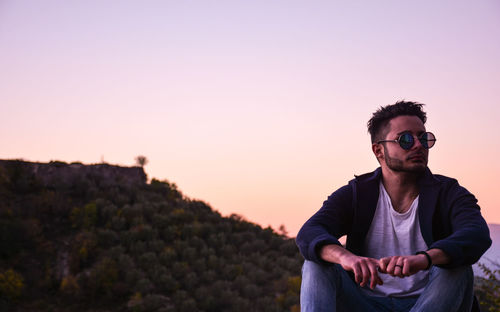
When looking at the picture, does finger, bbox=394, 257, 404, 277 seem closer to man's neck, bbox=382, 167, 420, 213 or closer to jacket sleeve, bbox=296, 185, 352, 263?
jacket sleeve, bbox=296, 185, 352, 263

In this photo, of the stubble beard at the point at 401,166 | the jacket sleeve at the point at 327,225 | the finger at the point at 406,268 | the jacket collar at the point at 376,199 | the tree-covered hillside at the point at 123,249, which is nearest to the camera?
the finger at the point at 406,268

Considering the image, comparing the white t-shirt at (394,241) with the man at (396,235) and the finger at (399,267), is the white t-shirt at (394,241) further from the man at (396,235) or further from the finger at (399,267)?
the finger at (399,267)

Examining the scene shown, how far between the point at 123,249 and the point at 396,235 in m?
16.1

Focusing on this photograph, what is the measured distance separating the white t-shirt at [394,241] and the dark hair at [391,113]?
19.5 inches

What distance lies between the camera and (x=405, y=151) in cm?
316

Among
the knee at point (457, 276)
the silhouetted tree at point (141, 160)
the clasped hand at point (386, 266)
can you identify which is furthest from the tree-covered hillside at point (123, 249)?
the clasped hand at point (386, 266)

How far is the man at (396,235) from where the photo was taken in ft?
8.07

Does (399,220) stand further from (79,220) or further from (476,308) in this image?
(79,220)

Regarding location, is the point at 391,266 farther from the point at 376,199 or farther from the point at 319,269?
the point at 376,199

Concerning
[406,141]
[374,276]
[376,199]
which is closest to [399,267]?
[374,276]

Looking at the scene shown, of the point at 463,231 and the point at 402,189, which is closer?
the point at 463,231

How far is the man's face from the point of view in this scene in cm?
312

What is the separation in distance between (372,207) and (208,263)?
52.2 ft

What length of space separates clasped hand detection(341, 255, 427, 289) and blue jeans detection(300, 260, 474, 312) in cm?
22
